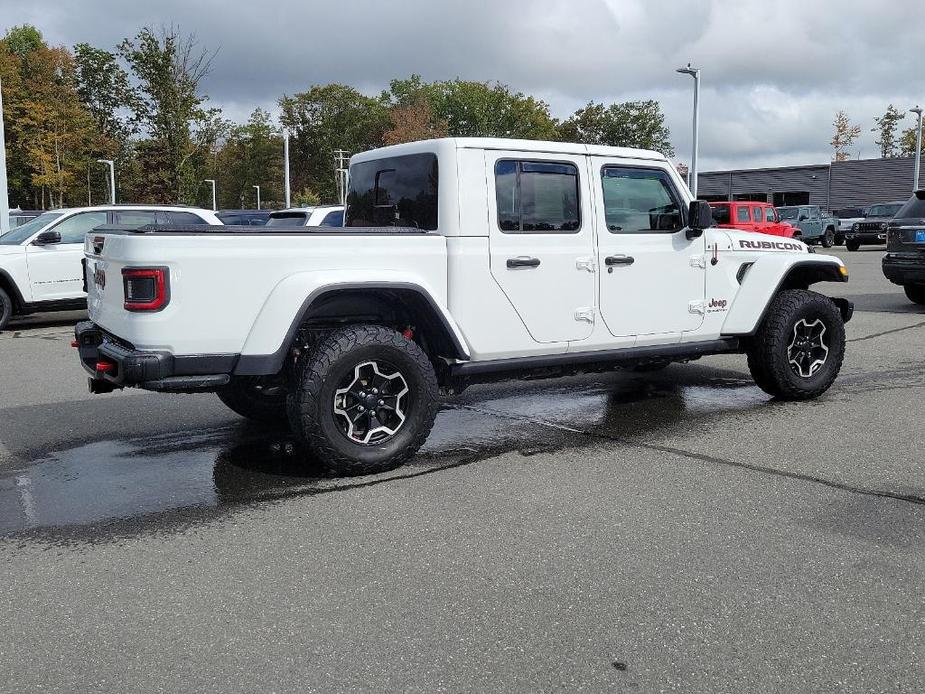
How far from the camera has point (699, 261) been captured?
646 cm

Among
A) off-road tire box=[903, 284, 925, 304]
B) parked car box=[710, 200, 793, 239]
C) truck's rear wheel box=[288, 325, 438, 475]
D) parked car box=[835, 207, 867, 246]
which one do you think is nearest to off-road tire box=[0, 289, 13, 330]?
truck's rear wheel box=[288, 325, 438, 475]

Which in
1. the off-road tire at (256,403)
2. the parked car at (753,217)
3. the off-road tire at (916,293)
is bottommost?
the off-road tire at (256,403)

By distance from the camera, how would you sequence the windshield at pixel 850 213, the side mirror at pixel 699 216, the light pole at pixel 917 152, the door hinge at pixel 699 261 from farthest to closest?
1. the light pole at pixel 917 152
2. the windshield at pixel 850 213
3. the door hinge at pixel 699 261
4. the side mirror at pixel 699 216

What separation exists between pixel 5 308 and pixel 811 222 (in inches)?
1247

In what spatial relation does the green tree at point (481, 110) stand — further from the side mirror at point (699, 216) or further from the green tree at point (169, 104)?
the side mirror at point (699, 216)

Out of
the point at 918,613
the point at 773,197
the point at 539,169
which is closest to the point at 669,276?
the point at 539,169

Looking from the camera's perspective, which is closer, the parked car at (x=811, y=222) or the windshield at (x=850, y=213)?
the parked car at (x=811, y=222)

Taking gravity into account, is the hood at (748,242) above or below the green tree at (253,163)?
below

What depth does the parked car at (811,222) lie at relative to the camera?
35.7 metres

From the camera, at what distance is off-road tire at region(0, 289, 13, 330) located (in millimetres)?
12234

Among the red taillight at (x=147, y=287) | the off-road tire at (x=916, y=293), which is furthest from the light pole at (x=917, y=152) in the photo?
the red taillight at (x=147, y=287)

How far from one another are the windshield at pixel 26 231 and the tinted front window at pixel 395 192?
26.3 ft

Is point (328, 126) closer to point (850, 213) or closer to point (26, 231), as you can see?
point (850, 213)

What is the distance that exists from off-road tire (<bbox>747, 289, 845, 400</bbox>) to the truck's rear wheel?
2.96 meters
